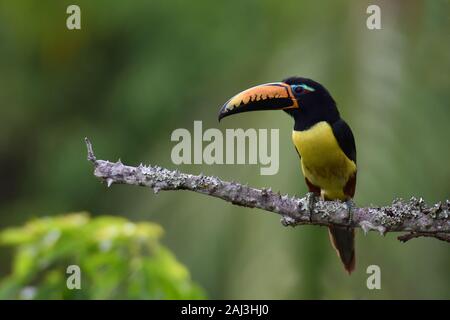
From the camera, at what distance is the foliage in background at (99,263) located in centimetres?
571

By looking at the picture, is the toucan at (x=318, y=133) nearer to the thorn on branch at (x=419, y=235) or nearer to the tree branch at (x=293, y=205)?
the tree branch at (x=293, y=205)

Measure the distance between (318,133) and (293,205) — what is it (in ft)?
3.50

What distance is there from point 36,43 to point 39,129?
4.47 ft

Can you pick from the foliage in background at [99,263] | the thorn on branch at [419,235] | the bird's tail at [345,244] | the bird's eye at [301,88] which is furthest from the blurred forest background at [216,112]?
the thorn on branch at [419,235]

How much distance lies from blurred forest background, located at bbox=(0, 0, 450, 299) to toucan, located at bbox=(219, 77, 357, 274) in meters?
1.73

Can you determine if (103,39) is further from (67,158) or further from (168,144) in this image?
(168,144)

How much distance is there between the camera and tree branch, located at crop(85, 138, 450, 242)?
4500mm

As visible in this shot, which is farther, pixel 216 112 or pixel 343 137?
pixel 216 112

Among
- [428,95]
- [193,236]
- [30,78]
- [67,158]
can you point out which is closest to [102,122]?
[67,158]

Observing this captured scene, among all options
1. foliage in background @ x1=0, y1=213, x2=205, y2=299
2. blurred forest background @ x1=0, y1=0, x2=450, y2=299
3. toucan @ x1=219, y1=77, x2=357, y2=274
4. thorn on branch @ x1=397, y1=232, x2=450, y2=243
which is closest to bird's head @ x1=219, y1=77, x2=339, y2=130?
toucan @ x1=219, y1=77, x2=357, y2=274

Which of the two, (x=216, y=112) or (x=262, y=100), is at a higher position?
(x=216, y=112)

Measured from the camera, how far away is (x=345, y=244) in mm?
5785

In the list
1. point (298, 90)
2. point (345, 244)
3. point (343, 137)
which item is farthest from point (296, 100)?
point (345, 244)

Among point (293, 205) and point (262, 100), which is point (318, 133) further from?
point (293, 205)
